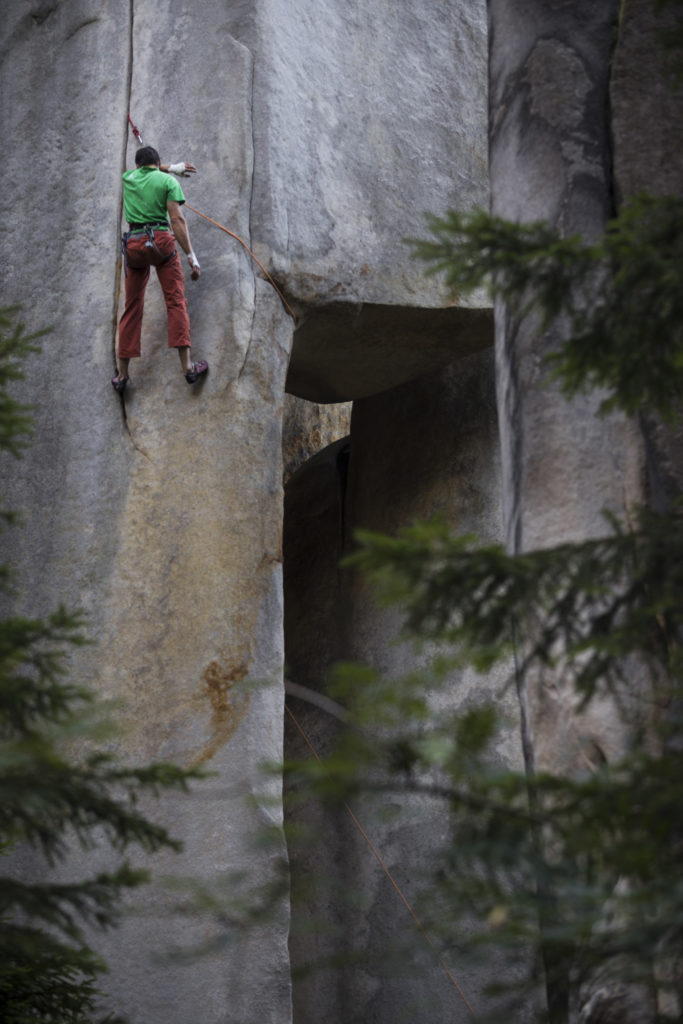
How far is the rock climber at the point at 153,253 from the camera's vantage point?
23.7 ft

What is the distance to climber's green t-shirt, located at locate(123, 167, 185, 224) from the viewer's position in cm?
723

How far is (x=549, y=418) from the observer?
5.25 metres

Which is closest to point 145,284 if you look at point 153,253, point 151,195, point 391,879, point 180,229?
point 153,253

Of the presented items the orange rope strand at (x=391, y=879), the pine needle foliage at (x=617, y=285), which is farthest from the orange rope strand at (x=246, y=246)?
the pine needle foliage at (x=617, y=285)

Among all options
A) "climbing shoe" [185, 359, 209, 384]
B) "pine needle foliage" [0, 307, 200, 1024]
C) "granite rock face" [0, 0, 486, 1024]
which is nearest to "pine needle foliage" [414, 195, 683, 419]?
"pine needle foliage" [0, 307, 200, 1024]

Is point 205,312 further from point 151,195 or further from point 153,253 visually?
point 151,195

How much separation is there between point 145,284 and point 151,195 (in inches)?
20.8

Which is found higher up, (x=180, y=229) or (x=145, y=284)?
(x=180, y=229)

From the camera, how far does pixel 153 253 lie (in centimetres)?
722

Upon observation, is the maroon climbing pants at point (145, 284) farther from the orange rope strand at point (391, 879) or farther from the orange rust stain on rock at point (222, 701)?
the orange rope strand at point (391, 879)

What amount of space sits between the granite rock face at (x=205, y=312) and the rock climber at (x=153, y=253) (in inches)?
7.3

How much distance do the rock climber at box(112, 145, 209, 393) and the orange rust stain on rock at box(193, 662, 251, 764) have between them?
177cm

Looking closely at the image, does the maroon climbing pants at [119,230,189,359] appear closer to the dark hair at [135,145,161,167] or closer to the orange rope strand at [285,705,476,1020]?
the dark hair at [135,145,161,167]

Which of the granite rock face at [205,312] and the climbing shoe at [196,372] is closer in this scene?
the granite rock face at [205,312]
